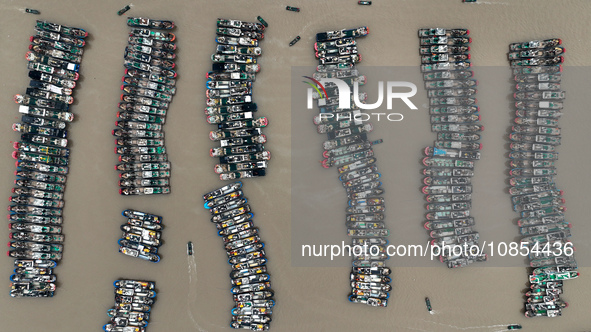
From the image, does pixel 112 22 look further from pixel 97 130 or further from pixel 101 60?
pixel 97 130

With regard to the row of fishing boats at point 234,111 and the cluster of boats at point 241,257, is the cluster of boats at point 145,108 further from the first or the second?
the cluster of boats at point 241,257

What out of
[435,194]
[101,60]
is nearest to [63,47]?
[101,60]

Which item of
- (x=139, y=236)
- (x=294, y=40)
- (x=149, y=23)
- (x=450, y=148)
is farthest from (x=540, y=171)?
(x=149, y=23)

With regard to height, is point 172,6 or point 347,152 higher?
point 172,6

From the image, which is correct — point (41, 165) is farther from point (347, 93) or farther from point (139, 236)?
point (347, 93)

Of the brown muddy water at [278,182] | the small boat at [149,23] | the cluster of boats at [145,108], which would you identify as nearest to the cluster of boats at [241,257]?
the brown muddy water at [278,182]
